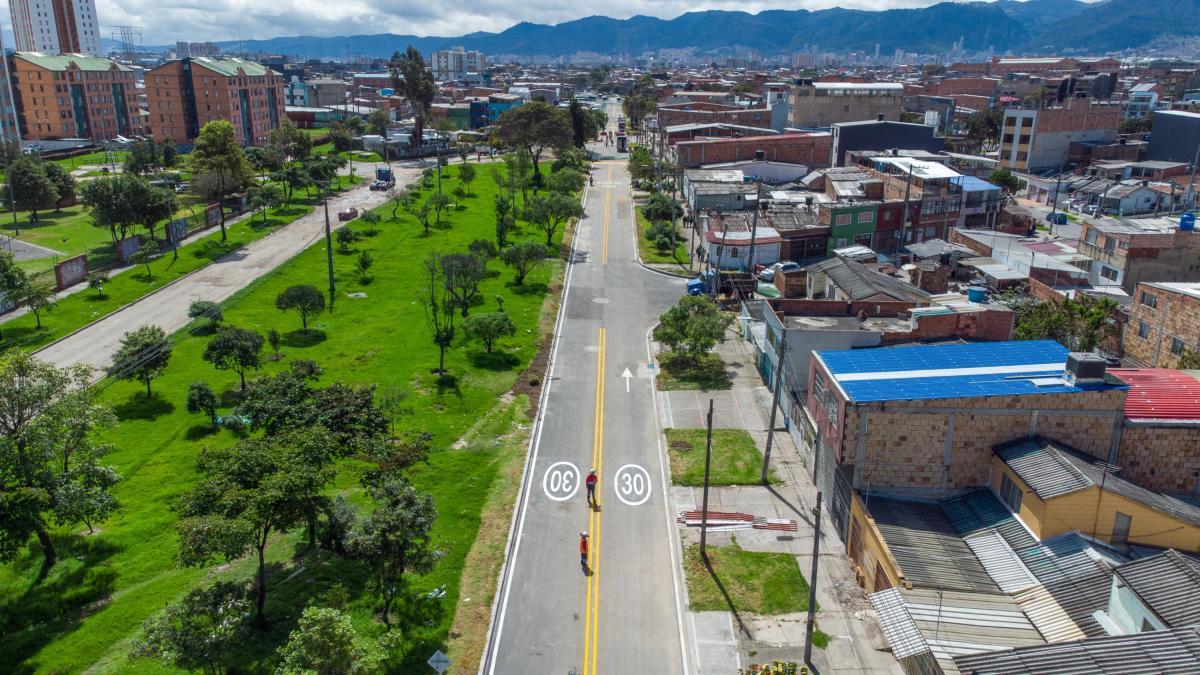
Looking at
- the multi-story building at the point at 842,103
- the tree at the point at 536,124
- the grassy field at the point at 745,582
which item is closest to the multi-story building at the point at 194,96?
the tree at the point at 536,124

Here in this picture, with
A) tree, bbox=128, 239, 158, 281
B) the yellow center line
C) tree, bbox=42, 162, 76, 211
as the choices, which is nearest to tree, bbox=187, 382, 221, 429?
the yellow center line

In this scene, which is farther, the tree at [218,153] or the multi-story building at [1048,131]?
the multi-story building at [1048,131]

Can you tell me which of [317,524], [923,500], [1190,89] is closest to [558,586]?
[317,524]

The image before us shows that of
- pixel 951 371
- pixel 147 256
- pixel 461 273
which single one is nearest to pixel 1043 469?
pixel 951 371

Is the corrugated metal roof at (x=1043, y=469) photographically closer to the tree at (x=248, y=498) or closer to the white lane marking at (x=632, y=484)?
the white lane marking at (x=632, y=484)

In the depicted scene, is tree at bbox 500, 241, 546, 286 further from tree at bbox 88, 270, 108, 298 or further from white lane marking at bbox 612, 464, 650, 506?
tree at bbox 88, 270, 108, 298

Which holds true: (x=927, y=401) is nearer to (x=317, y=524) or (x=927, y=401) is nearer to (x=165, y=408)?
(x=317, y=524)

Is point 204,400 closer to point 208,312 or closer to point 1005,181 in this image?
point 208,312
